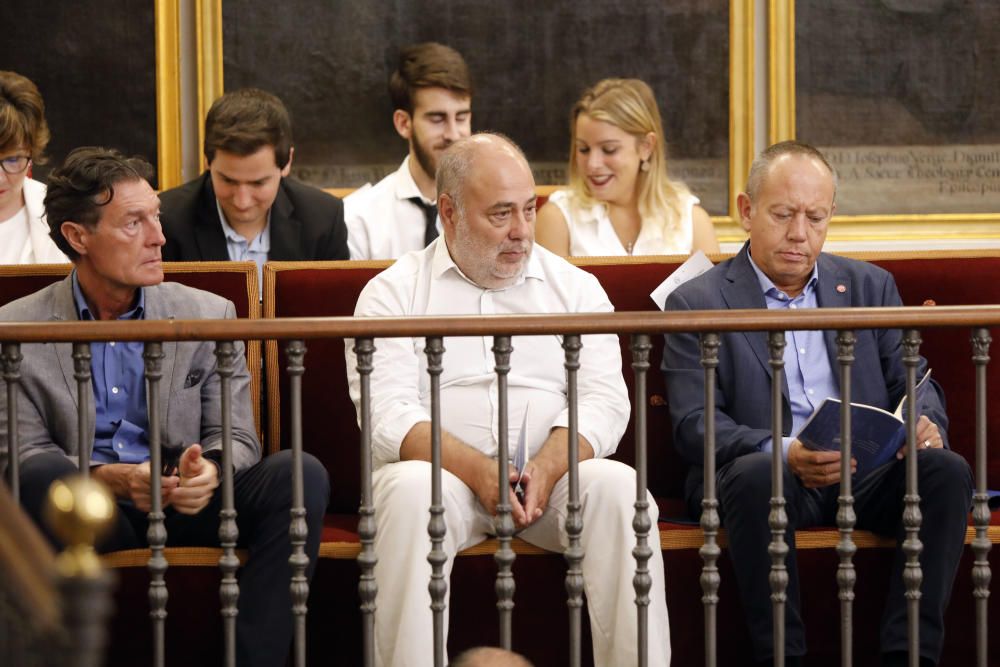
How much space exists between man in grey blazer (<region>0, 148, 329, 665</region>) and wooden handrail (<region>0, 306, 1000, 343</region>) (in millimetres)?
315

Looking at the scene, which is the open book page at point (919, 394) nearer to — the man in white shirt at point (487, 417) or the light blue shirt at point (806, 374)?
the light blue shirt at point (806, 374)

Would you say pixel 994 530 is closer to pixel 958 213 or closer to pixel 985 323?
pixel 985 323

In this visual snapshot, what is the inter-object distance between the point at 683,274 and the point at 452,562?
47.3 inches

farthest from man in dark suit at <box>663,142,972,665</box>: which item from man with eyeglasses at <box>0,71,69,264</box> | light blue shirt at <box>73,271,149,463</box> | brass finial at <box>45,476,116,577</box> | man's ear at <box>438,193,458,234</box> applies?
man with eyeglasses at <box>0,71,69,264</box>

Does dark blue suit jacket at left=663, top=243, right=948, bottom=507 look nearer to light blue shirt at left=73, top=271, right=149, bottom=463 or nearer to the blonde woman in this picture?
the blonde woman

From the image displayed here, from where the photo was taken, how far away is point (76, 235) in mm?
3955

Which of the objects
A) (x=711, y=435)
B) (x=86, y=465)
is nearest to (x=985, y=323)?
(x=711, y=435)

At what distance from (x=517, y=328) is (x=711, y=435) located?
52 cm

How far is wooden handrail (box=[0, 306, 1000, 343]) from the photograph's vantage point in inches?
130

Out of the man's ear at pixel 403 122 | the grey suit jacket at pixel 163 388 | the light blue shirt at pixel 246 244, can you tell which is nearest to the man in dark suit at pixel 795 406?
the grey suit jacket at pixel 163 388

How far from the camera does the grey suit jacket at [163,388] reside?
3701mm

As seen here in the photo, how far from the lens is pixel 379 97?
20.8 feet

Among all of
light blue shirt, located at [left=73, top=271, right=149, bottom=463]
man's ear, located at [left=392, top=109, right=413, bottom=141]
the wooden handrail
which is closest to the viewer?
the wooden handrail

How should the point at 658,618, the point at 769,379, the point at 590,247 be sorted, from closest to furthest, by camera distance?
the point at 658,618, the point at 769,379, the point at 590,247
